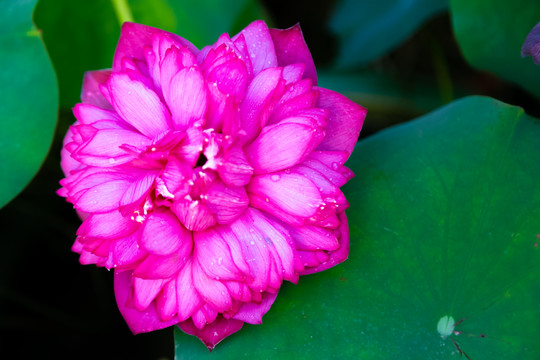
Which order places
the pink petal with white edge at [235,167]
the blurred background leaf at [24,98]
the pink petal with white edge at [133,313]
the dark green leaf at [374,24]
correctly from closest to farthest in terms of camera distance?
the pink petal with white edge at [235,167], the pink petal with white edge at [133,313], the blurred background leaf at [24,98], the dark green leaf at [374,24]

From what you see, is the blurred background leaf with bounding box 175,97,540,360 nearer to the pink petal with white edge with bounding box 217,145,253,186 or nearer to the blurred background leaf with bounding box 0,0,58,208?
the pink petal with white edge with bounding box 217,145,253,186

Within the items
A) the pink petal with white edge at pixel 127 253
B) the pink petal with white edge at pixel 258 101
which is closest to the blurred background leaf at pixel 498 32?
the pink petal with white edge at pixel 258 101

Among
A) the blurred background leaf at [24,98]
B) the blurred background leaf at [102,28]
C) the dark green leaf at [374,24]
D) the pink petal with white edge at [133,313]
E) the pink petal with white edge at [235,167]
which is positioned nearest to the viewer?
the pink petal with white edge at [235,167]

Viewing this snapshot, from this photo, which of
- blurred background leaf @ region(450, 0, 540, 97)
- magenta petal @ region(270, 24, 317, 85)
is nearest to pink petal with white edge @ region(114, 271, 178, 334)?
magenta petal @ region(270, 24, 317, 85)

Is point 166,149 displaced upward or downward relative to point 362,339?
upward

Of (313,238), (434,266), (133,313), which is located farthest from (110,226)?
(434,266)

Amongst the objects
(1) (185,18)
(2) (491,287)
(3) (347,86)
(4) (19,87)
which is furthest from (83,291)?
(2) (491,287)

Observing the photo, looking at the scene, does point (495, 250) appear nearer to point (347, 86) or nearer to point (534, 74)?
point (534, 74)

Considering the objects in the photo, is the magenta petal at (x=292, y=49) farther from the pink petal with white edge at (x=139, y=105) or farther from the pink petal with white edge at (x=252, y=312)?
the pink petal with white edge at (x=252, y=312)
